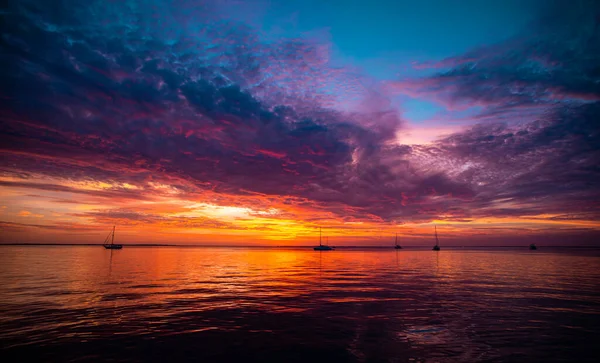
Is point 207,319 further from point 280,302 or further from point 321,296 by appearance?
point 321,296

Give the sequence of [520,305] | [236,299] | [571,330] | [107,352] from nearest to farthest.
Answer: [107,352], [571,330], [520,305], [236,299]

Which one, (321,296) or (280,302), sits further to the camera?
(321,296)

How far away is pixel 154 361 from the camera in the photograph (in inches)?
572

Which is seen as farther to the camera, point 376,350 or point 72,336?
point 72,336

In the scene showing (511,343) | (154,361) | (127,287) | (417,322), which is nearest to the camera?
(154,361)

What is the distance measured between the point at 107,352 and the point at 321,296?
20974 mm

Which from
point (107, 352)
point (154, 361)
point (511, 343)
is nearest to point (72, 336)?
point (107, 352)

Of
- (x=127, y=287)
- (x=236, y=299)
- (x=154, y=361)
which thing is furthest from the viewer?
(x=127, y=287)

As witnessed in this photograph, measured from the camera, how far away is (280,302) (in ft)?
96.6

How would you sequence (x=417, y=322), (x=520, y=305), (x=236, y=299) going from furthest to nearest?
1. (x=236, y=299)
2. (x=520, y=305)
3. (x=417, y=322)

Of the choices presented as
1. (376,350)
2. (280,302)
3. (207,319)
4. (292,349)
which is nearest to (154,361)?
(292,349)

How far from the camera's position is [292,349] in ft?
53.6

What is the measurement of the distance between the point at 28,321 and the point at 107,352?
10.2m

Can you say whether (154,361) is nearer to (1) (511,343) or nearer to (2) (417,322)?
(2) (417,322)
